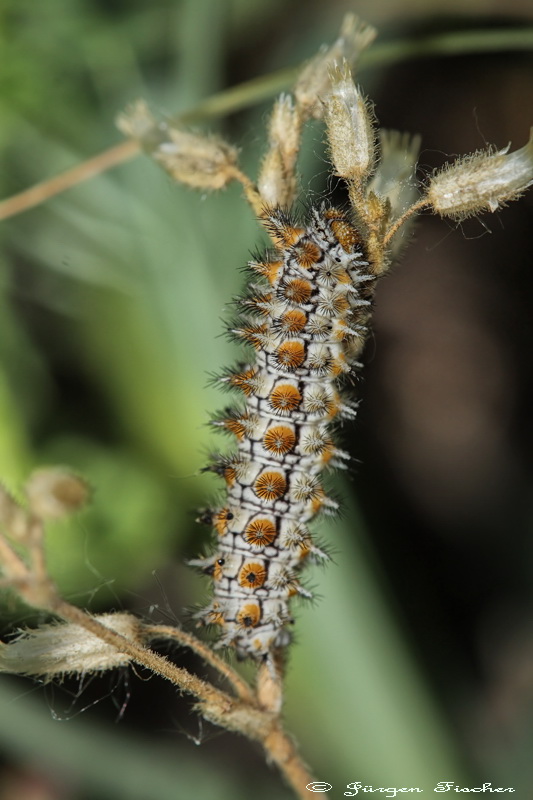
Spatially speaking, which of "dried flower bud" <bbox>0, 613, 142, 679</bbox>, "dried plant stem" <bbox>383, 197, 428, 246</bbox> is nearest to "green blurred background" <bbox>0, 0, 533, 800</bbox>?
"dried plant stem" <bbox>383, 197, 428, 246</bbox>

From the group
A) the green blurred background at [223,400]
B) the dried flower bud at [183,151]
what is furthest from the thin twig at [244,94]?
the dried flower bud at [183,151]

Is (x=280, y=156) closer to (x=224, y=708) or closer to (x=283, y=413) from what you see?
(x=283, y=413)

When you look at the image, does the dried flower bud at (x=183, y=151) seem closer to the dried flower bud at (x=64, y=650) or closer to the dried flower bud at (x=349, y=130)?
the dried flower bud at (x=349, y=130)

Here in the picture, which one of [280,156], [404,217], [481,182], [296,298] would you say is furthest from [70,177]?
[481,182]

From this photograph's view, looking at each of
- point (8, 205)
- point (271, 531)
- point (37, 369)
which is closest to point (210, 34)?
point (8, 205)

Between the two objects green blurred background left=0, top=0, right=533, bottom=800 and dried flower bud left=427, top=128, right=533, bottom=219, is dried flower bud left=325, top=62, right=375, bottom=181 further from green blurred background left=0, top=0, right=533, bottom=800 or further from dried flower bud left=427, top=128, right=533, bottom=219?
green blurred background left=0, top=0, right=533, bottom=800
